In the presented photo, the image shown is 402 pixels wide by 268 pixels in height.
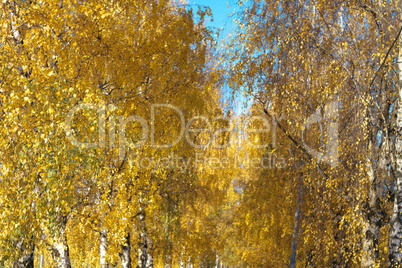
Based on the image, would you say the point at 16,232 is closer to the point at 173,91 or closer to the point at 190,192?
the point at 173,91

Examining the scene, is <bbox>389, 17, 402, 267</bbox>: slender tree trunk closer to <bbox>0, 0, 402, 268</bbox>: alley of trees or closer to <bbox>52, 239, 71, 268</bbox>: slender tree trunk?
<bbox>0, 0, 402, 268</bbox>: alley of trees

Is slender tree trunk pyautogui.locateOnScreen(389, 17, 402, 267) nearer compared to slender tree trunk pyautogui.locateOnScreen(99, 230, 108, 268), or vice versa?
slender tree trunk pyautogui.locateOnScreen(389, 17, 402, 267)

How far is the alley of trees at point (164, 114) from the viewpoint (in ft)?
19.9

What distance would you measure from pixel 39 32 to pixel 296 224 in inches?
381

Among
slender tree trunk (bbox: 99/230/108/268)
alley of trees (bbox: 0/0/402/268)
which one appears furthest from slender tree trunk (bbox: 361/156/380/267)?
slender tree trunk (bbox: 99/230/108/268)

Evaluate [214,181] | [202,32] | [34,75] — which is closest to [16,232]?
[34,75]
